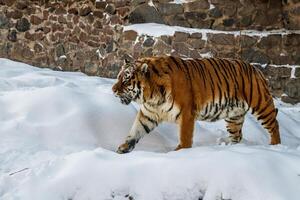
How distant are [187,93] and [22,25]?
23.1ft

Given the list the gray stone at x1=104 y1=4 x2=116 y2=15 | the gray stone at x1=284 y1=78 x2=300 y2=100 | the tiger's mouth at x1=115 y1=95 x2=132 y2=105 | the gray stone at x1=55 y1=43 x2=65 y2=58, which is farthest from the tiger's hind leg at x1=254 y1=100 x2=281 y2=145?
the gray stone at x1=55 y1=43 x2=65 y2=58

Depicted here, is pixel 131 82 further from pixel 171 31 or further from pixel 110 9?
pixel 110 9

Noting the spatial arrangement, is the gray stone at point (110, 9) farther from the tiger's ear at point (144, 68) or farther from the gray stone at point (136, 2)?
the tiger's ear at point (144, 68)

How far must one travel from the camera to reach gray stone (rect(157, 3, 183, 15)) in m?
9.45

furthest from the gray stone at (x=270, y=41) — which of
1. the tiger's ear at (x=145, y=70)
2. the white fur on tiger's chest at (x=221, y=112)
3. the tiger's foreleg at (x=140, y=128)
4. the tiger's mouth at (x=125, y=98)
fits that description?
the tiger's mouth at (x=125, y=98)

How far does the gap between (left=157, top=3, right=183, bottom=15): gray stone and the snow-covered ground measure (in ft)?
14.7

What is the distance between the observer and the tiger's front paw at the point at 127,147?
16.5 ft

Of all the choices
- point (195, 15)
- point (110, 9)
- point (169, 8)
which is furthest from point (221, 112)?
point (110, 9)

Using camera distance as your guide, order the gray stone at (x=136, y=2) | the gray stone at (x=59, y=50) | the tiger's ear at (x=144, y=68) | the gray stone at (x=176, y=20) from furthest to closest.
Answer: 1. the gray stone at (x=59, y=50)
2. the gray stone at (x=136, y=2)
3. the gray stone at (x=176, y=20)
4. the tiger's ear at (x=144, y=68)

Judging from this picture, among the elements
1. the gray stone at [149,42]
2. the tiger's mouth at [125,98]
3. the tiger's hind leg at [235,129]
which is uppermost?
the tiger's mouth at [125,98]

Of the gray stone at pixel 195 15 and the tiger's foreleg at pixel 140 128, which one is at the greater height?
the gray stone at pixel 195 15

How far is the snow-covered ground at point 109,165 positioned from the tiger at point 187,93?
37 centimetres

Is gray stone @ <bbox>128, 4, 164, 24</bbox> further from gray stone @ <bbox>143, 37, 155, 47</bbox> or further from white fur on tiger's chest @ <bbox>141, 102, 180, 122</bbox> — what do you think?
white fur on tiger's chest @ <bbox>141, 102, 180, 122</bbox>

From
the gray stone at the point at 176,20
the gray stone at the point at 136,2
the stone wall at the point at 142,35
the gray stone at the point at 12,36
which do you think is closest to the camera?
the stone wall at the point at 142,35
